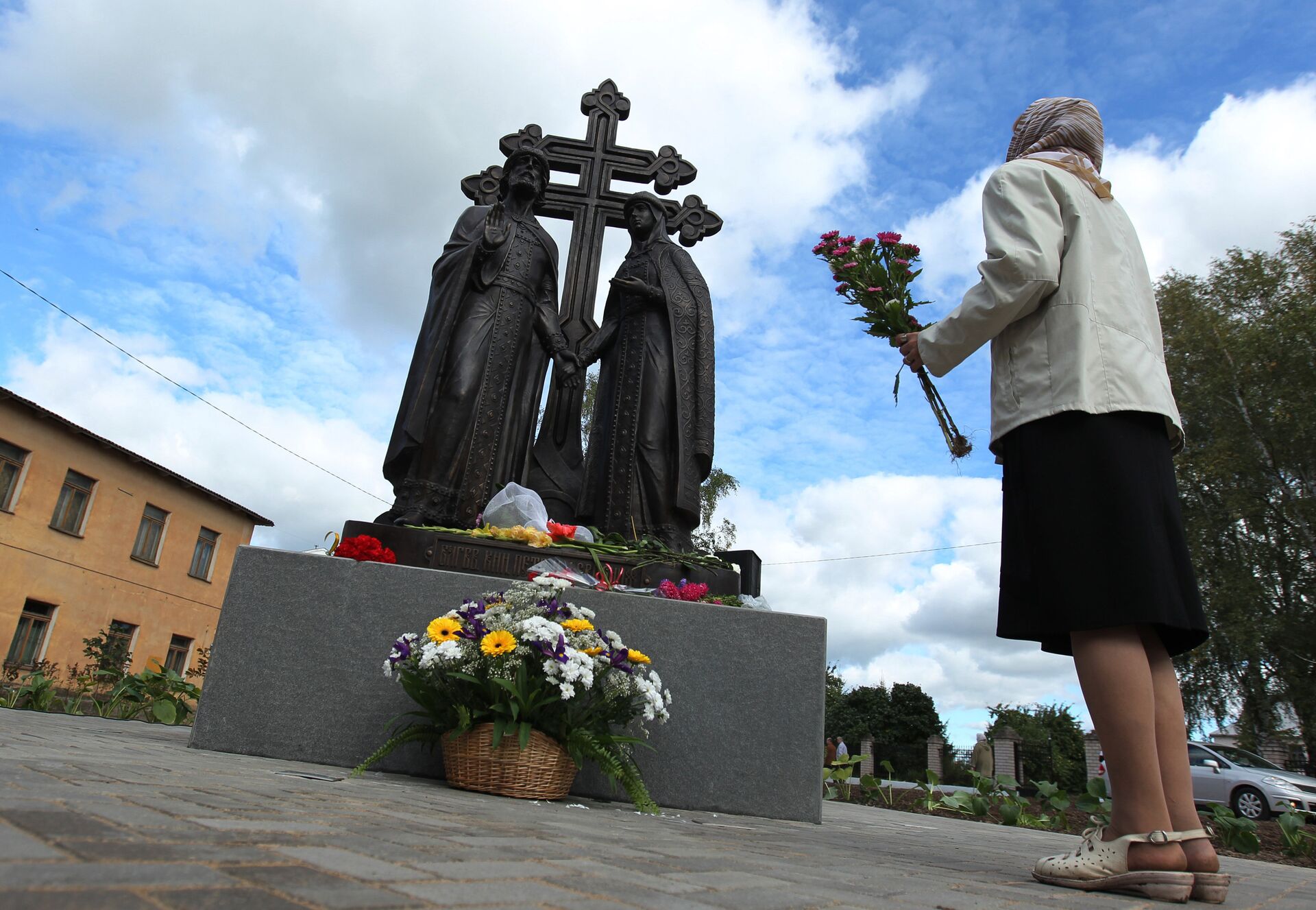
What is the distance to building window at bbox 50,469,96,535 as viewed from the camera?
19016mm

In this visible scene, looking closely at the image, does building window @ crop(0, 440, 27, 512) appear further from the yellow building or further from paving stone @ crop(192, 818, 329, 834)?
paving stone @ crop(192, 818, 329, 834)

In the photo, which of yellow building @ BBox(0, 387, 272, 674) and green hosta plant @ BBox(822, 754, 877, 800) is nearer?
green hosta plant @ BBox(822, 754, 877, 800)

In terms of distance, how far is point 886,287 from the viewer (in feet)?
10.1

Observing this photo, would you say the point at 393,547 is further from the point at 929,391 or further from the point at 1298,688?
the point at 1298,688


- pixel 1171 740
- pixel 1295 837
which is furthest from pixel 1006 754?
pixel 1171 740

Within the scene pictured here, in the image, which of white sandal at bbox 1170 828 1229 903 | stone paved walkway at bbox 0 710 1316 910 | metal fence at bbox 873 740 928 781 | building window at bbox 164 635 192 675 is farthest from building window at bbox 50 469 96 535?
white sandal at bbox 1170 828 1229 903

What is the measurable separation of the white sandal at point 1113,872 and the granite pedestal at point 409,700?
197 centimetres

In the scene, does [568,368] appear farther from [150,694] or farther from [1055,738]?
[1055,738]

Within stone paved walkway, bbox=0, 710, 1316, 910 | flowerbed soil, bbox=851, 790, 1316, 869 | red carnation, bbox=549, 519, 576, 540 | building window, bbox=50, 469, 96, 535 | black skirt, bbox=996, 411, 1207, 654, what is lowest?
flowerbed soil, bbox=851, 790, 1316, 869

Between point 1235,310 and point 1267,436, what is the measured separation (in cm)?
357

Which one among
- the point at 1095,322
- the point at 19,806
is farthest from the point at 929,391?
the point at 19,806

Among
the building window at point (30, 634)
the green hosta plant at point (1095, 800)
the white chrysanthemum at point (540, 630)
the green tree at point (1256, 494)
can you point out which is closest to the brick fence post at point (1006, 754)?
the green tree at point (1256, 494)

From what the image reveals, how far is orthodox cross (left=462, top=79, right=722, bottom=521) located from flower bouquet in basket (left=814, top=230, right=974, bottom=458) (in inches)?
122

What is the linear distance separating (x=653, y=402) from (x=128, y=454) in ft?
63.7
